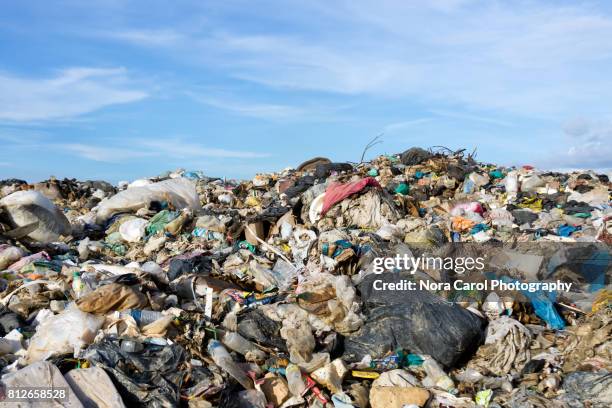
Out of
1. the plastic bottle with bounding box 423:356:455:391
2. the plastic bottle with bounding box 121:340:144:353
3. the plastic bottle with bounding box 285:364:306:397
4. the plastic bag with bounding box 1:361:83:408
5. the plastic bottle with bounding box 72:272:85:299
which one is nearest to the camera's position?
the plastic bag with bounding box 1:361:83:408

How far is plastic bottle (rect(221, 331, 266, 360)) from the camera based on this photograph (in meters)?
4.21

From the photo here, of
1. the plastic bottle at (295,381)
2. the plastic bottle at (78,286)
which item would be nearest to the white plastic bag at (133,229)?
the plastic bottle at (78,286)

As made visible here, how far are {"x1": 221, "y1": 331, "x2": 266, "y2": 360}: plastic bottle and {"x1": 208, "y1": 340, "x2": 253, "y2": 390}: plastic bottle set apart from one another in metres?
0.12

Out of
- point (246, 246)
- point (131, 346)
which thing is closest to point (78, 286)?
point (131, 346)

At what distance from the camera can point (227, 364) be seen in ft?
12.9

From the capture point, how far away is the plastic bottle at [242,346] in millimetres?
4207

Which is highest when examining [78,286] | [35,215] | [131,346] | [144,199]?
[144,199]

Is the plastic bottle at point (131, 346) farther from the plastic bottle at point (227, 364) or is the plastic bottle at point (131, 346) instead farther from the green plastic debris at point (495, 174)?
the green plastic debris at point (495, 174)

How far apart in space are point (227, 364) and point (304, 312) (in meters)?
0.95

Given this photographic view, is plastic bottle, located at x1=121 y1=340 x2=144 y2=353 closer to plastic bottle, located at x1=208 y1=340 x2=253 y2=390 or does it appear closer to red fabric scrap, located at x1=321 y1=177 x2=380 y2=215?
plastic bottle, located at x1=208 y1=340 x2=253 y2=390

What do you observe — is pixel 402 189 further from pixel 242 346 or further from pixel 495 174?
pixel 242 346

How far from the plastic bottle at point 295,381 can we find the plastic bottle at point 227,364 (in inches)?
10.8

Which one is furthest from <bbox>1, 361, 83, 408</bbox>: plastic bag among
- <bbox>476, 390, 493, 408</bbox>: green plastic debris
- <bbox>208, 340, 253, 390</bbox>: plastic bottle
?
<bbox>476, 390, 493, 408</bbox>: green plastic debris

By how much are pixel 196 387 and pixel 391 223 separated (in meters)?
4.32
